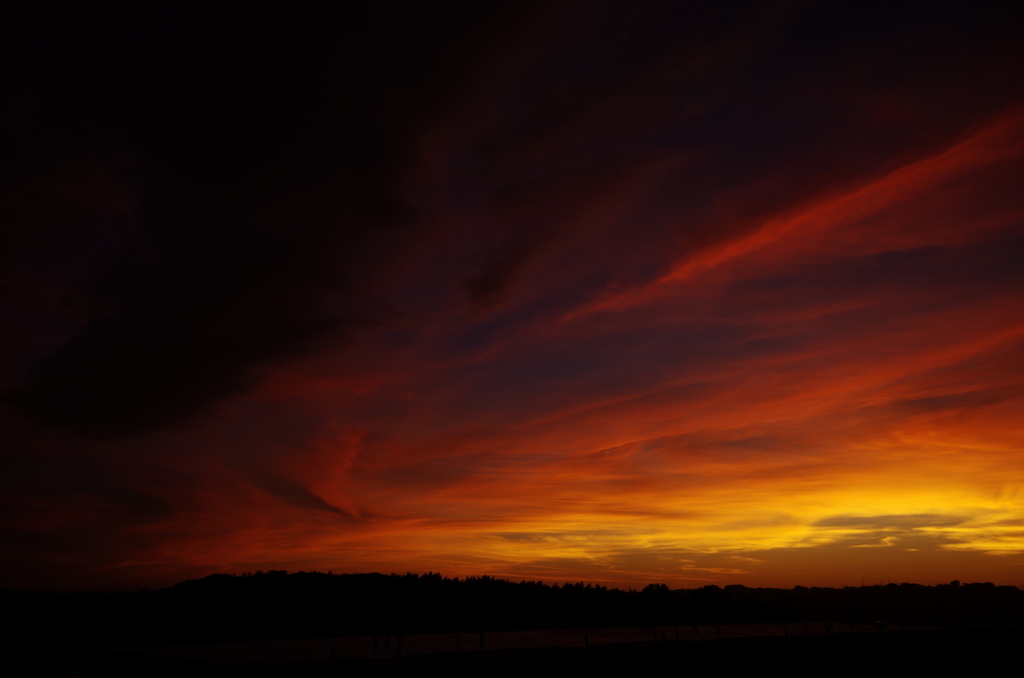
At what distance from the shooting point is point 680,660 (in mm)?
36625

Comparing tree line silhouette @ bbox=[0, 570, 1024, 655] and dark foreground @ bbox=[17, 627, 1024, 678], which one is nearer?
dark foreground @ bbox=[17, 627, 1024, 678]

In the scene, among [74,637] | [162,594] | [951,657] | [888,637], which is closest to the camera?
[888,637]

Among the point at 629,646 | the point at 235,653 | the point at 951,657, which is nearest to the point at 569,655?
the point at 629,646

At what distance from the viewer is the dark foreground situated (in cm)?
2388

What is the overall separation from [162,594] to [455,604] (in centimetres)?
4171

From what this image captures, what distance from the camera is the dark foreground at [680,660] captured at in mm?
23875

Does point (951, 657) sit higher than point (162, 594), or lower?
lower

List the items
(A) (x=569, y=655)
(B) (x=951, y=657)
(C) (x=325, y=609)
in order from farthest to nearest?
1. (C) (x=325, y=609)
2. (B) (x=951, y=657)
3. (A) (x=569, y=655)

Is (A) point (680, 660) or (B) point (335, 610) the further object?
(B) point (335, 610)

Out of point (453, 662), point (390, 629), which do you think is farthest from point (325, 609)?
point (453, 662)

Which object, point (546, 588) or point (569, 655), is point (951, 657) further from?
point (546, 588)

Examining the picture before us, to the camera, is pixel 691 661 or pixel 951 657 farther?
pixel 951 657

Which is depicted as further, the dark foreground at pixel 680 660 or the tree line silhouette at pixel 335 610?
the tree line silhouette at pixel 335 610

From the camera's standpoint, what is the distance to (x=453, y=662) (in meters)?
26.2
